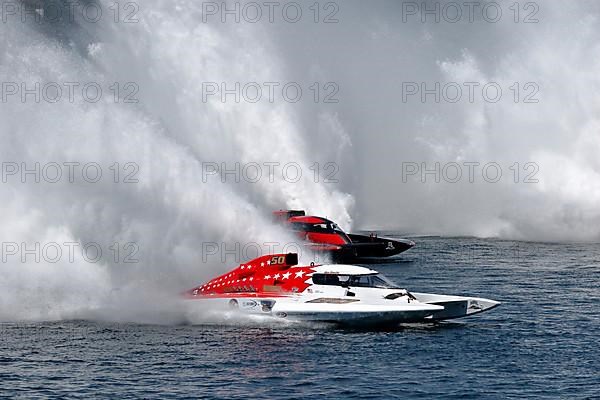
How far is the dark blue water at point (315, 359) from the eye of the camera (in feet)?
82.3

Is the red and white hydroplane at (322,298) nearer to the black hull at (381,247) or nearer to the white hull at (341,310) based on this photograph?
the white hull at (341,310)

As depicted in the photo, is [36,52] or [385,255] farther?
[385,255]

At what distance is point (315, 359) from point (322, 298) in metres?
5.40

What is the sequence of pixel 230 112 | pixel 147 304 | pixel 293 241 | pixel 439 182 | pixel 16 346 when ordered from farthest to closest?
pixel 439 182, pixel 230 112, pixel 293 241, pixel 147 304, pixel 16 346

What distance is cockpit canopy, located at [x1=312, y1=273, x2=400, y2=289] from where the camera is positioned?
33812 millimetres

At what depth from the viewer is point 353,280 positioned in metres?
33.9

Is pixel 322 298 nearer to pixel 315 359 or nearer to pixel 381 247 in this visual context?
pixel 315 359

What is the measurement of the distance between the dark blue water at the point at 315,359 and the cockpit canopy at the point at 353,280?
1.84m

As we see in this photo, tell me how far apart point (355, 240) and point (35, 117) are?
22652mm

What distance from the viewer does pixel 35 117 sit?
41344 mm

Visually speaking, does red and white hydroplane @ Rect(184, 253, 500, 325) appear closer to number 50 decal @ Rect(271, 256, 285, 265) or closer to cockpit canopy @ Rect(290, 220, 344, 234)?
number 50 decal @ Rect(271, 256, 285, 265)

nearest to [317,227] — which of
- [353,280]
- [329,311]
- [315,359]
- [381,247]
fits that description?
[381,247]

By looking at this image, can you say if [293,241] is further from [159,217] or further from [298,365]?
[298,365]

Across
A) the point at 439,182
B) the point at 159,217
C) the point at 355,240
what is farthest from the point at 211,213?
the point at 439,182
